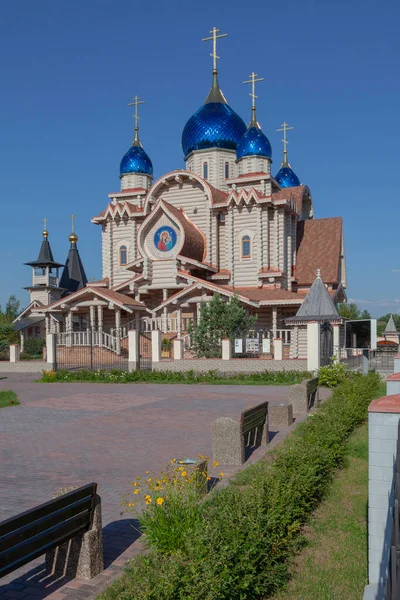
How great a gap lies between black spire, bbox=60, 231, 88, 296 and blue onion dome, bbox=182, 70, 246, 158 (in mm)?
17493

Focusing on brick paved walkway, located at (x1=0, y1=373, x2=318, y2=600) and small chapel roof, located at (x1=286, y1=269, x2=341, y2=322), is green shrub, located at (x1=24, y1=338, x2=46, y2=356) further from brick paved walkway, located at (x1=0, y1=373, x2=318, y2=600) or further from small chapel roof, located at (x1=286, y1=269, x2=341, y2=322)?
small chapel roof, located at (x1=286, y1=269, x2=341, y2=322)

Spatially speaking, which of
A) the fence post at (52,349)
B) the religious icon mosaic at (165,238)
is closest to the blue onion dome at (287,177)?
the religious icon mosaic at (165,238)

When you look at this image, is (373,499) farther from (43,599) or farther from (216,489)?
(216,489)

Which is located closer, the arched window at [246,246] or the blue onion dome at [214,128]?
the arched window at [246,246]

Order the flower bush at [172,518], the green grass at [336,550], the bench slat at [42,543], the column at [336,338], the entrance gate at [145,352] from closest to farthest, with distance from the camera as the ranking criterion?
the bench slat at [42,543] → the green grass at [336,550] → the flower bush at [172,518] → the column at [336,338] → the entrance gate at [145,352]

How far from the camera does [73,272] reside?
45.7 metres

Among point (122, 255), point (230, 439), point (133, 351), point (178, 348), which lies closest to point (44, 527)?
point (230, 439)

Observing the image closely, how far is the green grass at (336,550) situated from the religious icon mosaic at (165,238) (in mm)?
22712

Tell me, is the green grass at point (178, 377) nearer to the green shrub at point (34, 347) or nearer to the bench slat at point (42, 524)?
the green shrub at point (34, 347)

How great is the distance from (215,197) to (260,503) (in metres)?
26.1

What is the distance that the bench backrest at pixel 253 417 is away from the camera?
7.86 m

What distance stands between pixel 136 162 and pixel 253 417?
2658 centimetres

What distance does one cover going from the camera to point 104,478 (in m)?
7.03

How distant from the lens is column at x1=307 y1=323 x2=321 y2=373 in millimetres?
18547
